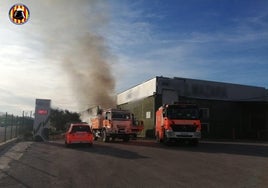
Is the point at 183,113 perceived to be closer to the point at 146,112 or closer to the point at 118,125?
the point at 118,125

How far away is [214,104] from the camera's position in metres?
41.7

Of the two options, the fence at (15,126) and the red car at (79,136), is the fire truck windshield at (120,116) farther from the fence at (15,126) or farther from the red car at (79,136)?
the fence at (15,126)

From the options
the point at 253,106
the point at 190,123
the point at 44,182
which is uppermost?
the point at 253,106

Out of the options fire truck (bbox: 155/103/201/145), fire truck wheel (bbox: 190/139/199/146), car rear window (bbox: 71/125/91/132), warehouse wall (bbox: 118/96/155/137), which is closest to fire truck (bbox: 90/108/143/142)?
car rear window (bbox: 71/125/91/132)

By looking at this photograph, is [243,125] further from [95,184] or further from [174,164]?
[95,184]

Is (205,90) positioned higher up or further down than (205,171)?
higher up

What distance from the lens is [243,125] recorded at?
43000 mm

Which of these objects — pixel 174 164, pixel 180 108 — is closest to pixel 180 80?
pixel 180 108

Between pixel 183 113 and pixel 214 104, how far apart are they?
1960 cm

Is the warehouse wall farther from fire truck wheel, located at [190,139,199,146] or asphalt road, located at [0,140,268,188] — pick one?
asphalt road, located at [0,140,268,188]

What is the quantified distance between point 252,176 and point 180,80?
96.0 ft

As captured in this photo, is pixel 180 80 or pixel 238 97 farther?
pixel 238 97

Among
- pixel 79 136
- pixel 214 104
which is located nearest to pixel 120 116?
pixel 79 136

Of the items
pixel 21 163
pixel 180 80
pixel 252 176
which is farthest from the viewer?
pixel 180 80
